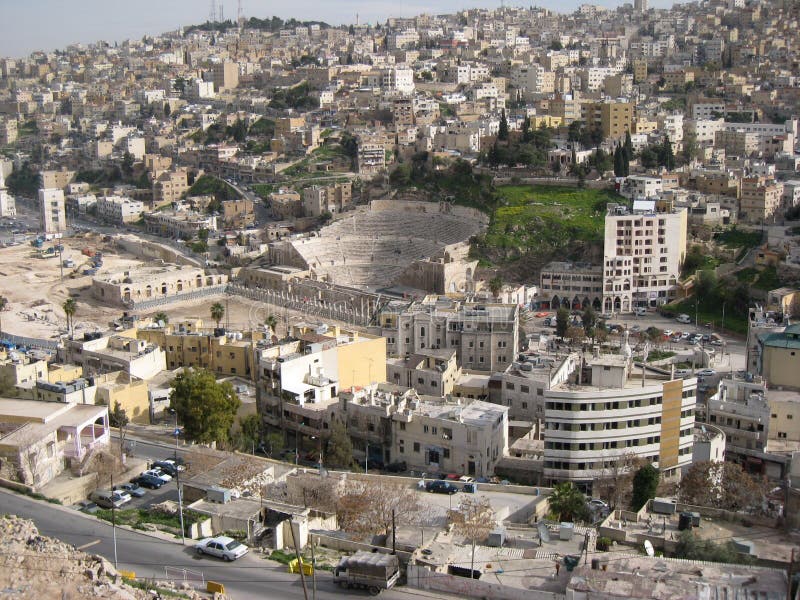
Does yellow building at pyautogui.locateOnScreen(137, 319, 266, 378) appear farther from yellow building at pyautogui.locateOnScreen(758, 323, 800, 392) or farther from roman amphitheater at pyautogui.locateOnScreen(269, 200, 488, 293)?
roman amphitheater at pyautogui.locateOnScreen(269, 200, 488, 293)

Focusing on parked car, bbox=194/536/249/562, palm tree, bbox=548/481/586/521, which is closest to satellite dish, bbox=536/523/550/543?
palm tree, bbox=548/481/586/521

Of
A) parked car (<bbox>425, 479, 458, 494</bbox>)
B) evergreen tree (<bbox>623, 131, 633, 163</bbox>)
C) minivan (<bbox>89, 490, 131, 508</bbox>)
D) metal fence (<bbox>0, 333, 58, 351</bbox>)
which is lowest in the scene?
metal fence (<bbox>0, 333, 58, 351</bbox>)

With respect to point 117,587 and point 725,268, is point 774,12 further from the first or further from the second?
point 117,587

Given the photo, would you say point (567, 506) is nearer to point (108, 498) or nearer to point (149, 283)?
point (108, 498)

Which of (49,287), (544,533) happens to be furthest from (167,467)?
(49,287)

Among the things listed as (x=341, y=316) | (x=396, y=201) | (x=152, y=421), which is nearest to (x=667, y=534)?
(x=152, y=421)

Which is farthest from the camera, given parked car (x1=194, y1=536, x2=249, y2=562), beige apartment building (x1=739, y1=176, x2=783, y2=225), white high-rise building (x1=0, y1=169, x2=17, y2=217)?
white high-rise building (x1=0, y1=169, x2=17, y2=217)
